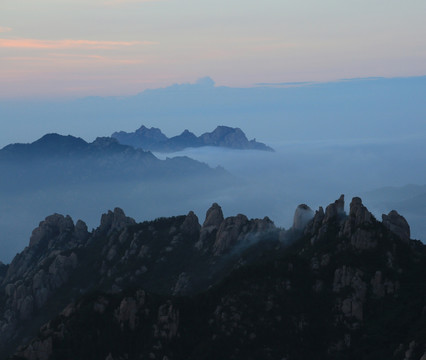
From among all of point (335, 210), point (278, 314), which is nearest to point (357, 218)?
point (335, 210)

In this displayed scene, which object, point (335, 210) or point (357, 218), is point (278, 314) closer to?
point (357, 218)

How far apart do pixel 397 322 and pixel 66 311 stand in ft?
241

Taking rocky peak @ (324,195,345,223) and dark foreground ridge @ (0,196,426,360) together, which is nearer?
dark foreground ridge @ (0,196,426,360)

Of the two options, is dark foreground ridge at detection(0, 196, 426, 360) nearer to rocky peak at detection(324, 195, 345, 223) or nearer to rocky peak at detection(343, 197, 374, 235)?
rocky peak at detection(343, 197, 374, 235)

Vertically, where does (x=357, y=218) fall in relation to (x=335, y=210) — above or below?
below

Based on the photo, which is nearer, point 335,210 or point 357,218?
point 357,218

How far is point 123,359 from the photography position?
15388 cm

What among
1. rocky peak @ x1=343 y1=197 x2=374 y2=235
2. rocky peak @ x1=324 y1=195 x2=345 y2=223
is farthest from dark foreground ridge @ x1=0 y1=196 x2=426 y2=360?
rocky peak @ x1=324 y1=195 x2=345 y2=223


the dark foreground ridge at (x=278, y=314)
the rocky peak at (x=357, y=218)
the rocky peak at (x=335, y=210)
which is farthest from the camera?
the rocky peak at (x=335, y=210)

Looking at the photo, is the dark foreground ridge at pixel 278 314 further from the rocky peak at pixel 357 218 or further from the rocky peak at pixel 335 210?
the rocky peak at pixel 335 210

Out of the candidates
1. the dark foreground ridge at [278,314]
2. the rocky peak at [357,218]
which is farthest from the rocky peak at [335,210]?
the dark foreground ridge at [278,314]

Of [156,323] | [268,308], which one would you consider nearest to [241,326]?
[268,308]

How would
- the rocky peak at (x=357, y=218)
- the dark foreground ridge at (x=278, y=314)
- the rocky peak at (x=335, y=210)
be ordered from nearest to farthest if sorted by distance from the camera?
1. the dark foreground ridge at (x=278, y=314)
2. the rocky peak at (x=357, y=218)
3. the rocky peak at (x=335, y=210)

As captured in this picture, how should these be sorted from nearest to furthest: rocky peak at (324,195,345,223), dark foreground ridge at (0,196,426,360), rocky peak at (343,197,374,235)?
dark foreground ridge at (0,196,426,360) → rocky peak at (343,197,374,235) → rocky peak at (324,195,345,223)
